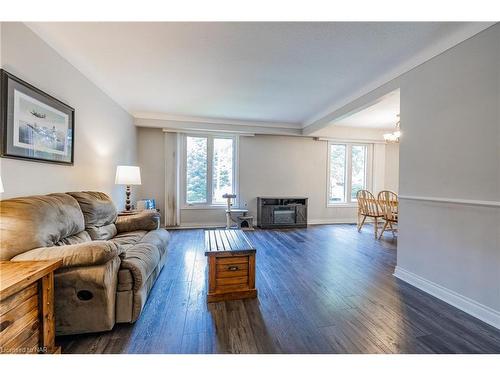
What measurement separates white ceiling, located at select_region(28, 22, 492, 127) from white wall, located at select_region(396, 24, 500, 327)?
0.32 meters

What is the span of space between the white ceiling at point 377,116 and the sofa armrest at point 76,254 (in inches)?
146

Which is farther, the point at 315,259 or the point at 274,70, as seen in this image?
the point at 315,259

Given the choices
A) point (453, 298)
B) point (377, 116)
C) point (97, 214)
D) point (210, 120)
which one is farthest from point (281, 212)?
point (97, 214)

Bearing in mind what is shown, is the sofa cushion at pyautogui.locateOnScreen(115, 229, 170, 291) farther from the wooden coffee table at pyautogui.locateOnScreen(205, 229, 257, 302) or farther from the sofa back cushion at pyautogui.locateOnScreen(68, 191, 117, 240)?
the wooden coffee table at pyautogui.locateOnScreen(205, 229, 257, 302)

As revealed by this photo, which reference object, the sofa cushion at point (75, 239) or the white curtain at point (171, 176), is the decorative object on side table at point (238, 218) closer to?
the white curtain at point (171, 176)

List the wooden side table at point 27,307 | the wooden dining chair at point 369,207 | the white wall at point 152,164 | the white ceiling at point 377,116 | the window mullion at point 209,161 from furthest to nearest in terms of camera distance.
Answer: the window mullion at point 209,161
the white wall at point 152,164
the wooden dining chair at point 369,207
the white ceiling at point 377,116
the wooden side table at point 27,307

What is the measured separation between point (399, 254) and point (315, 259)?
98 centimetres

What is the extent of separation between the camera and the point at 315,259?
2965 mm

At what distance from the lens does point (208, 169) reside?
4.96m

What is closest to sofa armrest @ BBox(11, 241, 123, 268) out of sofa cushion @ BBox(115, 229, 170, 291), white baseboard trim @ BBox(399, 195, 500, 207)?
sofa cushion @ BBox(115, 229, 170, 291)

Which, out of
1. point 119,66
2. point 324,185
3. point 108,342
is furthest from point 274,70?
point 324,185

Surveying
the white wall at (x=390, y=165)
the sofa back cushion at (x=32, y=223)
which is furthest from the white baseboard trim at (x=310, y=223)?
the sofa back cushion at (x=32, y=223)

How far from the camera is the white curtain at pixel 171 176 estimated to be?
466 centimetres
